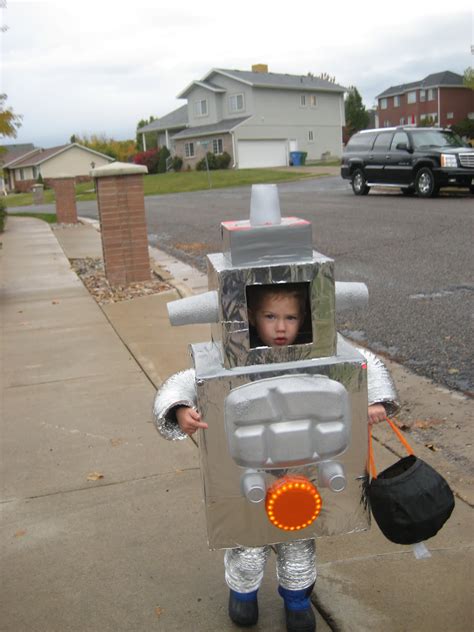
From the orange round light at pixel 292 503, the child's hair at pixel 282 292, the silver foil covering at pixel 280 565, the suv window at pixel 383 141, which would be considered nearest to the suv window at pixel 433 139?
the suv window at pixel 383 141

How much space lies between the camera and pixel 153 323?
269 inches

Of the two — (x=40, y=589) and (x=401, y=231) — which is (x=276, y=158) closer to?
(x=401, y=231)

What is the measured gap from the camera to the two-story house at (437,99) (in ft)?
202

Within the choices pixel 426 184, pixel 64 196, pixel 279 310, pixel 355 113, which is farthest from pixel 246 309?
pixel 355 113

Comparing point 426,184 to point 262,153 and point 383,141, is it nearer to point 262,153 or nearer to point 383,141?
point 383,141

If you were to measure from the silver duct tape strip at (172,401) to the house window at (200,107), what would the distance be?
4968cm

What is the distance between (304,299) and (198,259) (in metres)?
8.55

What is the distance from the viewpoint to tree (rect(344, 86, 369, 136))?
62531 millimetres

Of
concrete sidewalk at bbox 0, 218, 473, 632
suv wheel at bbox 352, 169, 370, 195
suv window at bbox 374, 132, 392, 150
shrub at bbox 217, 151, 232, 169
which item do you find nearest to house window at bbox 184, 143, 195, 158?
shrub at bbox 217, 151, 232, 169

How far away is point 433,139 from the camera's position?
16.8 meters

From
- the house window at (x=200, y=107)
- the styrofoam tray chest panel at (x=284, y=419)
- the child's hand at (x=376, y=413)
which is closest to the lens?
the styrofoam tray chest panel at (x=284, y=419)

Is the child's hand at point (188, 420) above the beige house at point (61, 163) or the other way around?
the other way around

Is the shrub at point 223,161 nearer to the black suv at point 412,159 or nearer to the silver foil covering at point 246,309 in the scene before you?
the black suv at point 412,159

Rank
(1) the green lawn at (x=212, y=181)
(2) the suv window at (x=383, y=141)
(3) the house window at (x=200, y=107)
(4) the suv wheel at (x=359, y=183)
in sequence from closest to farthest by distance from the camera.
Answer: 1. (2) the suv window at (x=383, y=141)
2. (4) the suv wheel at (x=359, y=183)
3. (1) the green lawn at (x=212, y=181)
4. (3) the house window at (x=200, y=107)
